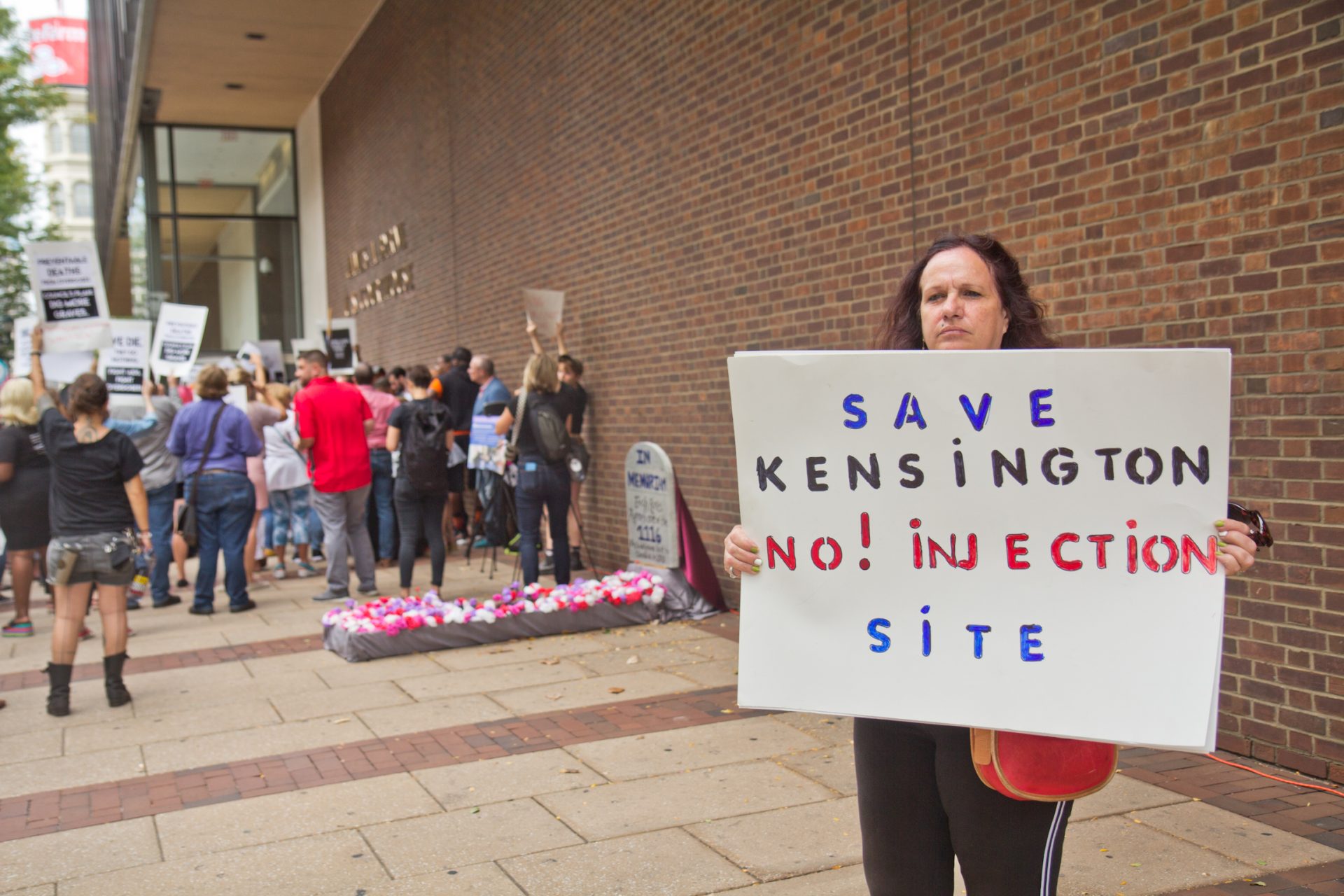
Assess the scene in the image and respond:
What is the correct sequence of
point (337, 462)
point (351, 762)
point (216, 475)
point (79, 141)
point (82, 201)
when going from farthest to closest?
point (82, 201) < point (79, 141) < point (337, 462) < point (216, 475) < point (351, 762)

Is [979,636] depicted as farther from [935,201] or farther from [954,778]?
[935,201]

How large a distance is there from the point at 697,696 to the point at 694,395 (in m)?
3.35

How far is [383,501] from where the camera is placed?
1123 centimetres

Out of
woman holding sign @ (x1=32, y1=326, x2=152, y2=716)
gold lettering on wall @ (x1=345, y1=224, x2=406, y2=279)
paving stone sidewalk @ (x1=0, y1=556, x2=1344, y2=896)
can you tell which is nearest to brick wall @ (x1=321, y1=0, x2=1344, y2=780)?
paving stone sidewalk @ (x1=0, y1=556, x2=1344, y2=896)

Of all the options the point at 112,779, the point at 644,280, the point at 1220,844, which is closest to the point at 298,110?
the point at 644,280

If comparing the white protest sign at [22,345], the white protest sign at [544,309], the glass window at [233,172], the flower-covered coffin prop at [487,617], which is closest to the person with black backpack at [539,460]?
the flower-covered coffin prop at [487,617]

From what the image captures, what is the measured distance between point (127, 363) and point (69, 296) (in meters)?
1.32

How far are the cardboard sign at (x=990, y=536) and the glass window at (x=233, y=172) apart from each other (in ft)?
84.2

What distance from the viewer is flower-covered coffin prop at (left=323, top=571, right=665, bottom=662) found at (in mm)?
7598

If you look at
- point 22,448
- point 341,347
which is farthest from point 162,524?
point 341,347

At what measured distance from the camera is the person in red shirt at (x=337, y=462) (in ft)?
31.4

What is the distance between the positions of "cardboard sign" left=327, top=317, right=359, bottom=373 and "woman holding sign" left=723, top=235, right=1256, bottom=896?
15.3 metres

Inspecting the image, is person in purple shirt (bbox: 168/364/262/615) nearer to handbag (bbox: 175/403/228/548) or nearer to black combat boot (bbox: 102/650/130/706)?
handbag (bbox: 175/403/228/548)

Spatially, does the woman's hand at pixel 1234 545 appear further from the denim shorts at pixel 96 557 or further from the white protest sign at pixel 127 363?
the white protest sign at pixel 127 363
